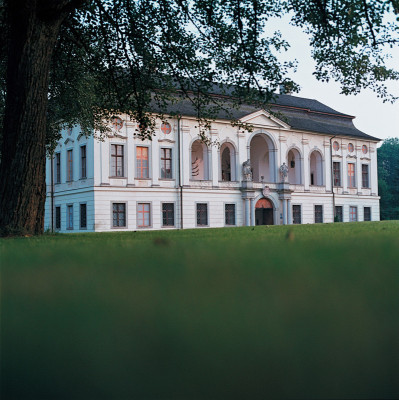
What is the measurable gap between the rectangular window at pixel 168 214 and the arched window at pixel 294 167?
1490 cm

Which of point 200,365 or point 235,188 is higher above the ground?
point 235,188

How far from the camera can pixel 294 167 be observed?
172 feet

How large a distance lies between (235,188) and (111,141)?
12.3 metres

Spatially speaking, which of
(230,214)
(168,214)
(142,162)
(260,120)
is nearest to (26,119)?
(142,162)

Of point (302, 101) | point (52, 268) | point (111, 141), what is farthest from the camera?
point (302, 101)

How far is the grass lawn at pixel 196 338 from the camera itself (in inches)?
32.8

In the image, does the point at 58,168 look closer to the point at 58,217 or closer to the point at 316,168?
the point at 58,217

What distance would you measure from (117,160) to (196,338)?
40.9m

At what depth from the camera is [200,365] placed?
853 millimetres

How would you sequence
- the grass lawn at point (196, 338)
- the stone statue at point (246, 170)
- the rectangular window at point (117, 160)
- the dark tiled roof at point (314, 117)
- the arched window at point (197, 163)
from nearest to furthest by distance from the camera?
the grass lawn at point (196, 338)
the rectangular window at point (117, 160)
the stone statue at point (246, 170)
the arched window at point (197, 163)
the dark tiled roof at point (314, 117)

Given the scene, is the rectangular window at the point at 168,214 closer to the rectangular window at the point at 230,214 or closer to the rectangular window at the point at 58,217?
the rectangular window at the point at 230,214

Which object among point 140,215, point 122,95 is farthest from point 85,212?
point 122,95

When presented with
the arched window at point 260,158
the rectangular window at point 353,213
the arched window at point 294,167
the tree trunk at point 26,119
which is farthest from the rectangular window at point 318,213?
the tree trunk at point 26,119

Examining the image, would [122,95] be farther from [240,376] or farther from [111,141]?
[111,141]
